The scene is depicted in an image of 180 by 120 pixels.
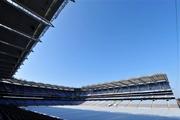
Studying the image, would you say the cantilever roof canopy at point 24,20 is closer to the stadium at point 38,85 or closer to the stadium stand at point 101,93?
the stadium at point 38,85

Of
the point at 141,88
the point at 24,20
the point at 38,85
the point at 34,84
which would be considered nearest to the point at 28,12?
the point at 24,20

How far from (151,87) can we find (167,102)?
1202cm

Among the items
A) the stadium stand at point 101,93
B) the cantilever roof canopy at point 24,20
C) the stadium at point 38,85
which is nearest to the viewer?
the cantilever roof canopy at point 24,20

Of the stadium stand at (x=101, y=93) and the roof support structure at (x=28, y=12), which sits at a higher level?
the roof support structure at (x=28, y=12)

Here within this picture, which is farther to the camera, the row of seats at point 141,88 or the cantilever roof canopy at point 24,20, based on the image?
the row of seats at point 141,88

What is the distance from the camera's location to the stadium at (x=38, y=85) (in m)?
15.3

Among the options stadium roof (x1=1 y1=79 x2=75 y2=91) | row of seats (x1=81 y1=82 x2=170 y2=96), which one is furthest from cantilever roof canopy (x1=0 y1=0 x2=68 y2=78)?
row of seats (x1=81 y1=82 x2=170 y2=96)

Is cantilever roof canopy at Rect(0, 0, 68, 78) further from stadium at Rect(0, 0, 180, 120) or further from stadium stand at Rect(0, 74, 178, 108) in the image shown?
stadium stand at Rect(0, 74, 178, 108)

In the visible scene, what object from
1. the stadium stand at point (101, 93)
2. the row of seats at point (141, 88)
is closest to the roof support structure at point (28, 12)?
the stadium stand at point (101, 93)

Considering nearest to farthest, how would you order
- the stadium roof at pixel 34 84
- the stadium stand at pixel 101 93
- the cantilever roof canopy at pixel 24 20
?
the cantilever roof canopy at pixel 24 20
the stadium stand at pixel 101 93
the stadium roof at pixel 34 84

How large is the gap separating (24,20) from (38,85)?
5555cm

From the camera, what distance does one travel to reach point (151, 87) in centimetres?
5891

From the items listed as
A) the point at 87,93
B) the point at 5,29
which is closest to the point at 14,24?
the point at 5,29

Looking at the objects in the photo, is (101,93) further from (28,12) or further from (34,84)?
(28,12)
